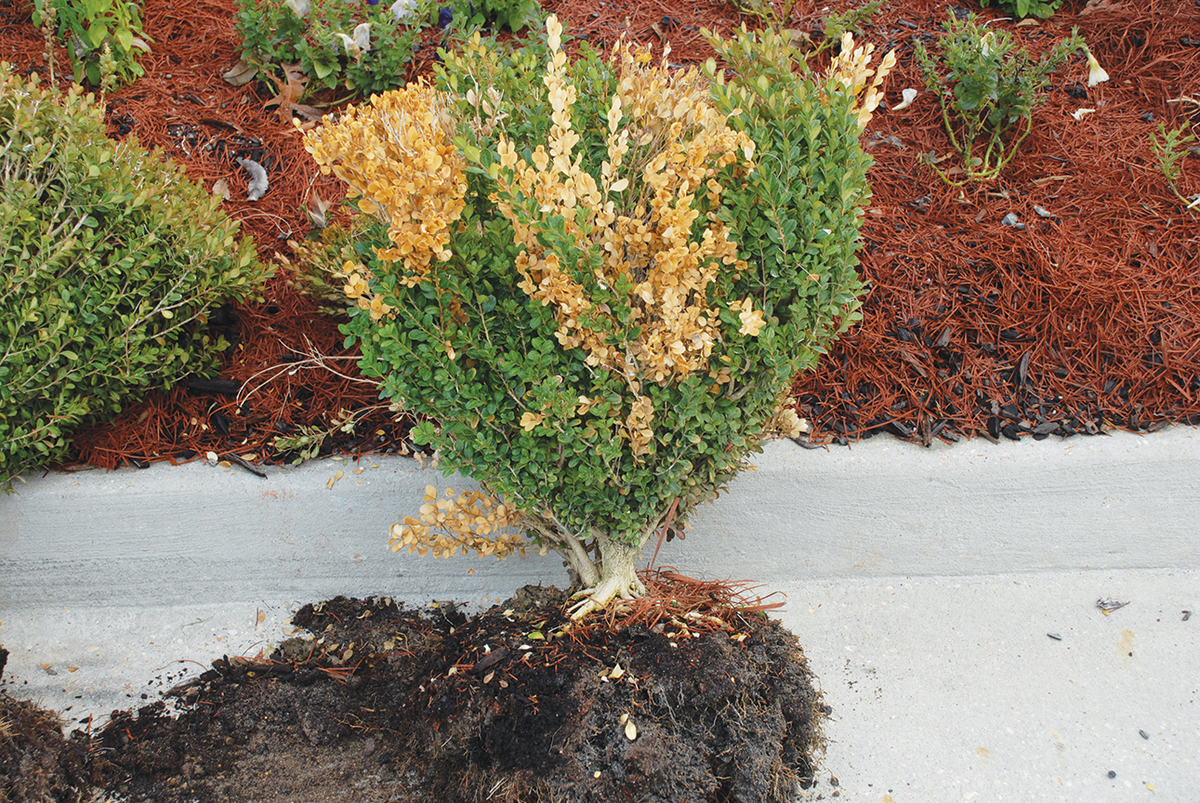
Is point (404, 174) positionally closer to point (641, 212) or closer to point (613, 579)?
point (641, 212)

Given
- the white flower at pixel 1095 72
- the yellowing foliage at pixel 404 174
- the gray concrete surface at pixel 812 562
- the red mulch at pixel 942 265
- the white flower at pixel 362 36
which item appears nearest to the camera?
the yellowing foliage at pixel 404 174

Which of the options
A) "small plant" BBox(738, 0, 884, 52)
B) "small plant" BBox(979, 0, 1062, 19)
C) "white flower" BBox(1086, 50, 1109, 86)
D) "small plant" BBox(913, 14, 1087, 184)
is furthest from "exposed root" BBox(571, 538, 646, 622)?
"small plant" BBox(979, 0, 1062, 19)

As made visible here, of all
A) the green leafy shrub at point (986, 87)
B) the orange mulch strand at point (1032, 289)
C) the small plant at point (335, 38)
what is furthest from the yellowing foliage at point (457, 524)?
the green leafy shrub at point (986, 87)

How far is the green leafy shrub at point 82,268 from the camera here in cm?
250

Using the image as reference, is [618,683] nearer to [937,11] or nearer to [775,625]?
[775,625]

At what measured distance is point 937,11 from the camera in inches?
161

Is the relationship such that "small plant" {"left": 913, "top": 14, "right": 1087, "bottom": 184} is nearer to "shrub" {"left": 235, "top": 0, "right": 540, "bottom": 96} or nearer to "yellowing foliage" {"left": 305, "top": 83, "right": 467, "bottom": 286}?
"shrub" {"left": 235, "top": 0, "right": 540, "bottom": 96}

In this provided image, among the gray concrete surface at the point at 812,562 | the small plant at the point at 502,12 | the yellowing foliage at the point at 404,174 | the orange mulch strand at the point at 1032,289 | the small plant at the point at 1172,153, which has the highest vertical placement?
the small plant at the point at 502,12

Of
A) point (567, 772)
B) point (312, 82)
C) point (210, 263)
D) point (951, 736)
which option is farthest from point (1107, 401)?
point (312, 82)

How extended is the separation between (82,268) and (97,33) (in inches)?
66.1

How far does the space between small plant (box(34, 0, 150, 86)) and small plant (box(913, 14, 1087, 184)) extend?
12.6ft

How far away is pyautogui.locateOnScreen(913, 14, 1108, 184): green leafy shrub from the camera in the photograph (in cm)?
347

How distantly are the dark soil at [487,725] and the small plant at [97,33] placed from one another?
2.84 meters

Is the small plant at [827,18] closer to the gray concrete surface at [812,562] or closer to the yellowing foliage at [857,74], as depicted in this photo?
the yellowing foliage at [857,74]
